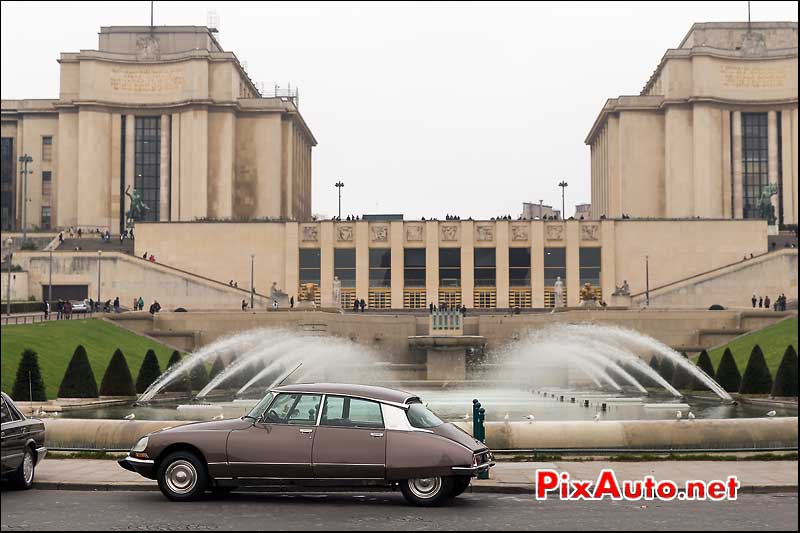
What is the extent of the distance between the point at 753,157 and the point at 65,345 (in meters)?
87.2

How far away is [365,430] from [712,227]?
293 ft

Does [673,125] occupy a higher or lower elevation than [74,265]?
higher

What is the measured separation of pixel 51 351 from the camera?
2039 inches

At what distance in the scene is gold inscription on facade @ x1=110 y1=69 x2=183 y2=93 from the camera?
122 meters

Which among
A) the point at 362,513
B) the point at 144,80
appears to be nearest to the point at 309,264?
the point at 144,80

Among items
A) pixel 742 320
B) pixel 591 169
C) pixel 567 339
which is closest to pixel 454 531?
pixel 567 339

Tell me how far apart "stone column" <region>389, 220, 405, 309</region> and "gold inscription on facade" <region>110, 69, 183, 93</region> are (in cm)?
3651

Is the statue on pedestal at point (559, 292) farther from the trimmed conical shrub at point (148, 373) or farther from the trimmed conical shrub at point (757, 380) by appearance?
the trimmed conical shrub at point (148, 373)

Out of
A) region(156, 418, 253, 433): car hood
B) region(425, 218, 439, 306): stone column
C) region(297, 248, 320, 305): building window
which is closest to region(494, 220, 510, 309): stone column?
region(425, 218, 439, 306): stone column

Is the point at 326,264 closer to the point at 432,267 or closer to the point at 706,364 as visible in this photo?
A: the point at 432,267

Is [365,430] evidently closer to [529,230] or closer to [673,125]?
[529,230]

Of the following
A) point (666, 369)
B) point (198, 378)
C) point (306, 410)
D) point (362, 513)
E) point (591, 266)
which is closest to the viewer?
point (362, 513)

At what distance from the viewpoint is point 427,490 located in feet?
52.3

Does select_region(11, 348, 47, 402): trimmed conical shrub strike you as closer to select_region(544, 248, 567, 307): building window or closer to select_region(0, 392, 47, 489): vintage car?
select_region(0, 392, 47, 489): vintage car
